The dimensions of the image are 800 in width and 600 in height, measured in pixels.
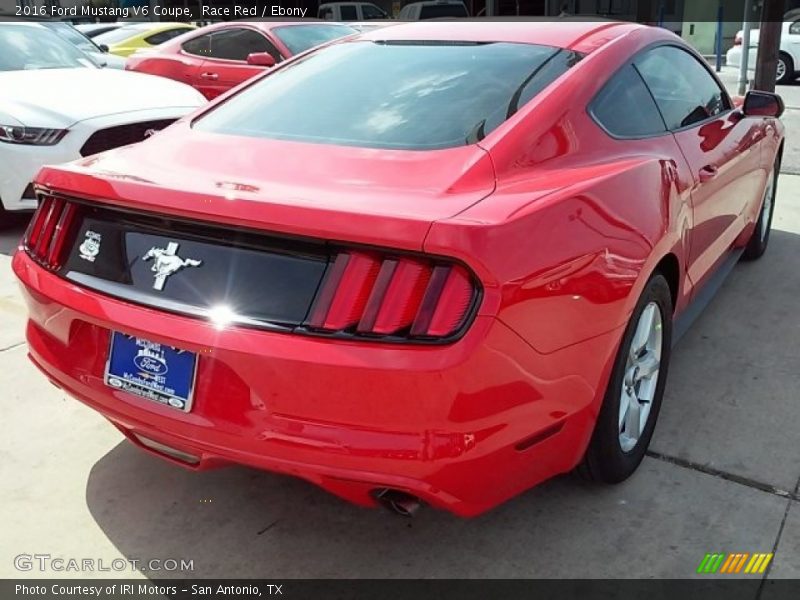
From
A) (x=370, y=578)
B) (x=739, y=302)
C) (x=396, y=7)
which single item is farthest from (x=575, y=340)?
(x=396, y=7)

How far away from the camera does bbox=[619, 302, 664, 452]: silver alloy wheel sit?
8.68 feet

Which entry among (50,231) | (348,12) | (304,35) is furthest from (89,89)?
(348,12)

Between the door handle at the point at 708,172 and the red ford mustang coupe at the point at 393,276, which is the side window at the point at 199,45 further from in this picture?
the door handle at the point at 708,172

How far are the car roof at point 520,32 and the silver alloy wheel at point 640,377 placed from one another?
3.28 ft

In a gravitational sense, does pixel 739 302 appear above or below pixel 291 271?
below

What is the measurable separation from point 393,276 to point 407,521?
1.02 meters

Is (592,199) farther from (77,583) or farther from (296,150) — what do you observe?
(77,583)

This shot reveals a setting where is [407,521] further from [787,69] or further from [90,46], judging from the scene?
[787,69]

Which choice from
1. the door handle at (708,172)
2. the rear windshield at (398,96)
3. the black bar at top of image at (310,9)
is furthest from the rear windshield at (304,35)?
the black bar at top of image at (310,9)

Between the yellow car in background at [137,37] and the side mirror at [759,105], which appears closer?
the side mirror at [759,105]

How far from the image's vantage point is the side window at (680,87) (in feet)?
10.4

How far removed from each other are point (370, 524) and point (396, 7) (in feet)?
95.1

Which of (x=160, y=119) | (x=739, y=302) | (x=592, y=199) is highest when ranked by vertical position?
(x=592, y=199)

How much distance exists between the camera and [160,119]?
588 cm
